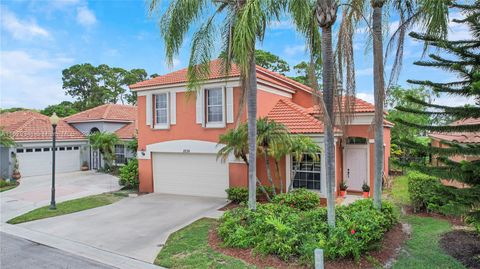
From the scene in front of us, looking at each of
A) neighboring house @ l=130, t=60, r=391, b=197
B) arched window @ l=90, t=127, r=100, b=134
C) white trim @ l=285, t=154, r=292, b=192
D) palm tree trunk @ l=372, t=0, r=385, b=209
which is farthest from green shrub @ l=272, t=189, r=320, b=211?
arched window @ l=90, t=127, r=100, b=134

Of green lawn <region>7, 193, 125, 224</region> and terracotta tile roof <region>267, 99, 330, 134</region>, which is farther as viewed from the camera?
terracotta tile roof <region>267, 99, 330, 134</region>

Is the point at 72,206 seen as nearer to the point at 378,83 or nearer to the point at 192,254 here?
the point at 192,254

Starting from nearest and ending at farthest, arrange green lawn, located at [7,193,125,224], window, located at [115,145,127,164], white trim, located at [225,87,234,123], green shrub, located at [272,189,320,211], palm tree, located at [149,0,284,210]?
palm tree, located at [149,0,284,210] < green shrub, located at [272,189,320,211] < green lawn, located at [7,193,125,224] < white trim, located at [225,87,234,123] < window, located at [115,145,127,164]

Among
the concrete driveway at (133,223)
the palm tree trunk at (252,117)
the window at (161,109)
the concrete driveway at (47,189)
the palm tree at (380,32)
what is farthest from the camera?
the window at (161,109)

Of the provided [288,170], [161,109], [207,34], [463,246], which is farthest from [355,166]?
[161,109]

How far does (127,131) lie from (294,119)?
684 inches

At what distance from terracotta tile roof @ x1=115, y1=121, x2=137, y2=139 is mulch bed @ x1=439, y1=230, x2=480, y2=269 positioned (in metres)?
22.0

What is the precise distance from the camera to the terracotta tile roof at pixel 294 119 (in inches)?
529

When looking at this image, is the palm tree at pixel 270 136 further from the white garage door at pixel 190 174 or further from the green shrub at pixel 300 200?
the white garage door at pixel 190 174

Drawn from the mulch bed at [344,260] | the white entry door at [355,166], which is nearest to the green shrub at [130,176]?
the mulch bed at [344,260]

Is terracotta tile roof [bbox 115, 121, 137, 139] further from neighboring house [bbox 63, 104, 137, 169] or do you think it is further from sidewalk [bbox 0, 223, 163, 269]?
sidewalk [bbox 0, 223, 163, 269]

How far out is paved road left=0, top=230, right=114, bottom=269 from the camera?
7.64 metres

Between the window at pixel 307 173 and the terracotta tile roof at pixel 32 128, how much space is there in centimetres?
2052

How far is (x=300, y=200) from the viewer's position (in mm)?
11773
